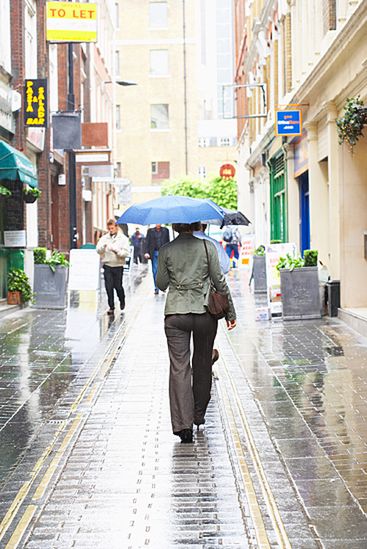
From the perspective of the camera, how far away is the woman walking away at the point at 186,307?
313 inches

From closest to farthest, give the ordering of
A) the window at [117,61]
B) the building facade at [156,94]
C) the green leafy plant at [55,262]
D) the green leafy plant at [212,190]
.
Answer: the green leafy plant at [55,262] → the green leafy plant at [212,190] → the window at [117,61] → the building facade at [156,94]

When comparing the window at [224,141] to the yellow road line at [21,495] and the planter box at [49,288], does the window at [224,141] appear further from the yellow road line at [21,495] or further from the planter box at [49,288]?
the yellow road line at [21,495]

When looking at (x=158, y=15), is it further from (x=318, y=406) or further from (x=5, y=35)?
(x=318, y=406)

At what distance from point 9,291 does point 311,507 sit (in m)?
14.6

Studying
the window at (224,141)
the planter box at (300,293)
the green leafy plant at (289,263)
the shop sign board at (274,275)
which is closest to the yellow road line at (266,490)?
the planter box at (300,293)

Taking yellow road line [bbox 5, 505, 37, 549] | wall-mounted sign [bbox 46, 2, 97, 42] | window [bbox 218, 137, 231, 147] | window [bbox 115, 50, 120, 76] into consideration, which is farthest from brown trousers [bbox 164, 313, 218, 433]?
window [bbox 218, 137, 231, 147]

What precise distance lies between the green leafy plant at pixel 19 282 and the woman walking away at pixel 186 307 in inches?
478

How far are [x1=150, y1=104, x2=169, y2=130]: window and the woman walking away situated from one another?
6316 centimetres

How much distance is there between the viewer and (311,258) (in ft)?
→ 55.7

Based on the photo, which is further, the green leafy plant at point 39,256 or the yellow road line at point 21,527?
the green leafy plant at point 39,256

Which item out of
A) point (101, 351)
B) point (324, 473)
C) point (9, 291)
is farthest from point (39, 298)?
point (324, 473)

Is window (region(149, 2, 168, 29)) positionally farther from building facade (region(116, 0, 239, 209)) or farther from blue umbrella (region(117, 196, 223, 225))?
blue umbrella (region(117, 196, 223, 225))

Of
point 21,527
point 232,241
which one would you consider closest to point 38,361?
point 21,527

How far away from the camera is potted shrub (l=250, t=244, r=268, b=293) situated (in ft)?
77.5
